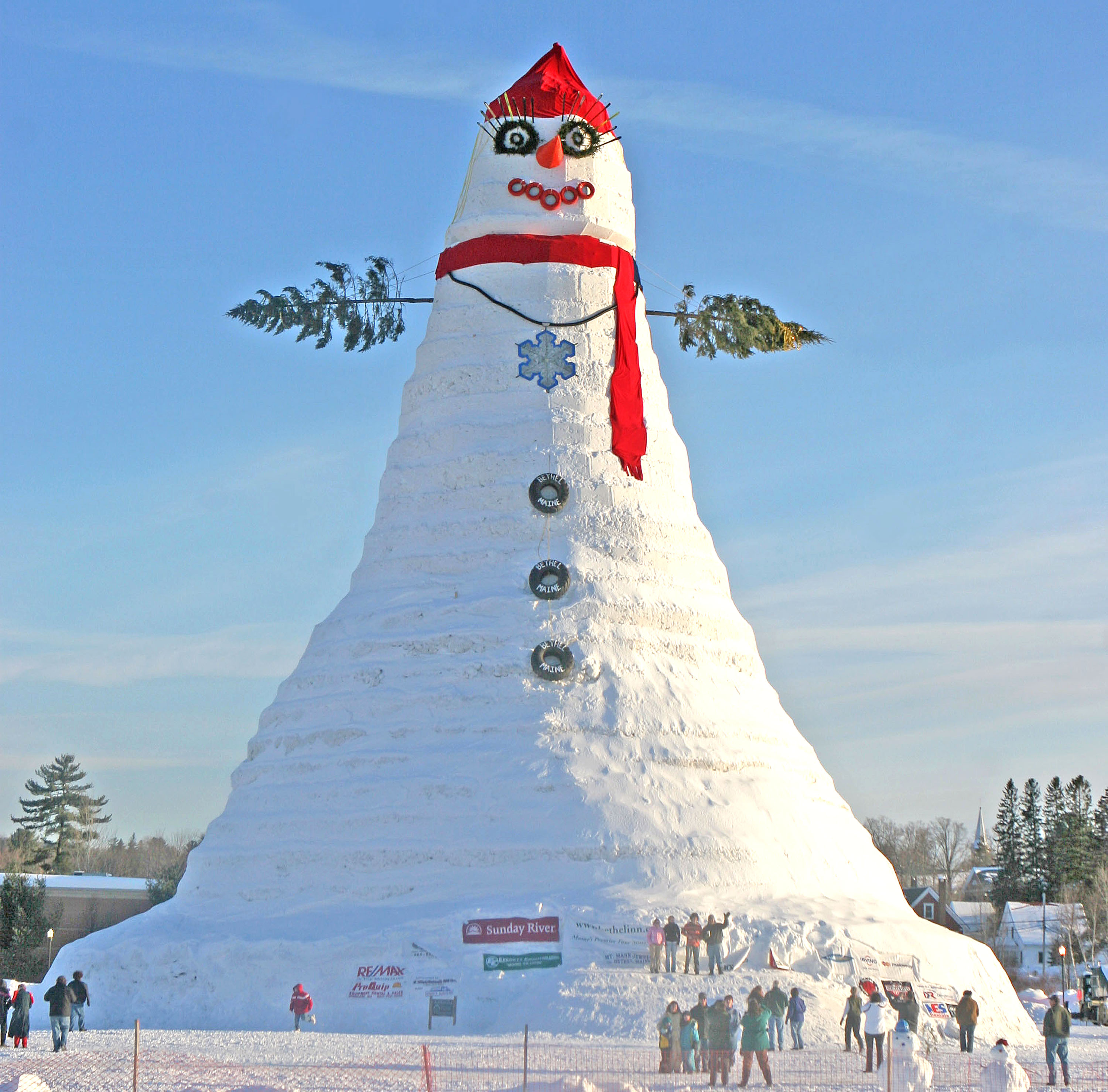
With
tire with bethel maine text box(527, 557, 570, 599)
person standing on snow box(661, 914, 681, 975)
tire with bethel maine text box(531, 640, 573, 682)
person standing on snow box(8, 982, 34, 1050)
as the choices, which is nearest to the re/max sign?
person standing on snow box(661, 914, 681, 975)

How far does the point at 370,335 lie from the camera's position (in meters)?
33.0

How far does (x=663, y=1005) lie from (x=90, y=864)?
84362mm

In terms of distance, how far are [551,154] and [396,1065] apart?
1781cm

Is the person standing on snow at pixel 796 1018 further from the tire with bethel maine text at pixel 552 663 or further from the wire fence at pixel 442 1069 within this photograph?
the tire with bethel maine text at pixel 552 663

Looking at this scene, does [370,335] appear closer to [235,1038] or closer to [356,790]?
[356,790]

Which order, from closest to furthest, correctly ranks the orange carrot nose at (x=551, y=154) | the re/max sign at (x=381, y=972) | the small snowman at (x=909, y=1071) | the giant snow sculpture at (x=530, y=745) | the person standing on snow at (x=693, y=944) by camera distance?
the small snowman at (x=909, y=1071)
the person standing on snow at (x=693, y=944)
the re/max sign at (x=381, y=972)
the giant snow sculpture at (x=530, y=745)
the orange carrot nose at (x=551, y=154)

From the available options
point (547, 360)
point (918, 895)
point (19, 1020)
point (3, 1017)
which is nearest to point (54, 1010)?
point (19, 1020)

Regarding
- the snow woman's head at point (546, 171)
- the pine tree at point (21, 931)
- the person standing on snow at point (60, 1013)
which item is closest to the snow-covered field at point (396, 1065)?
the person standing on snow at point (60, 1013)

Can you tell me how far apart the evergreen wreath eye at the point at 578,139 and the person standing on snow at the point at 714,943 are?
48.8 ft

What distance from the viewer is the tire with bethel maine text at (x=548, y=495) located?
2769 centimetres

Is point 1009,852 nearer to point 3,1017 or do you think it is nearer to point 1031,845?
point 1031,845

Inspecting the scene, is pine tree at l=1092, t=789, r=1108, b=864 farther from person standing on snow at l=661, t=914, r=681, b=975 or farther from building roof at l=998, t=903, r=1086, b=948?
person standing on snow at l=661, t=914, r=681, b=975

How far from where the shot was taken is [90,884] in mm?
62000

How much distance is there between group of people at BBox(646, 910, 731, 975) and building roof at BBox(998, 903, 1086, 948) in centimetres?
4810
